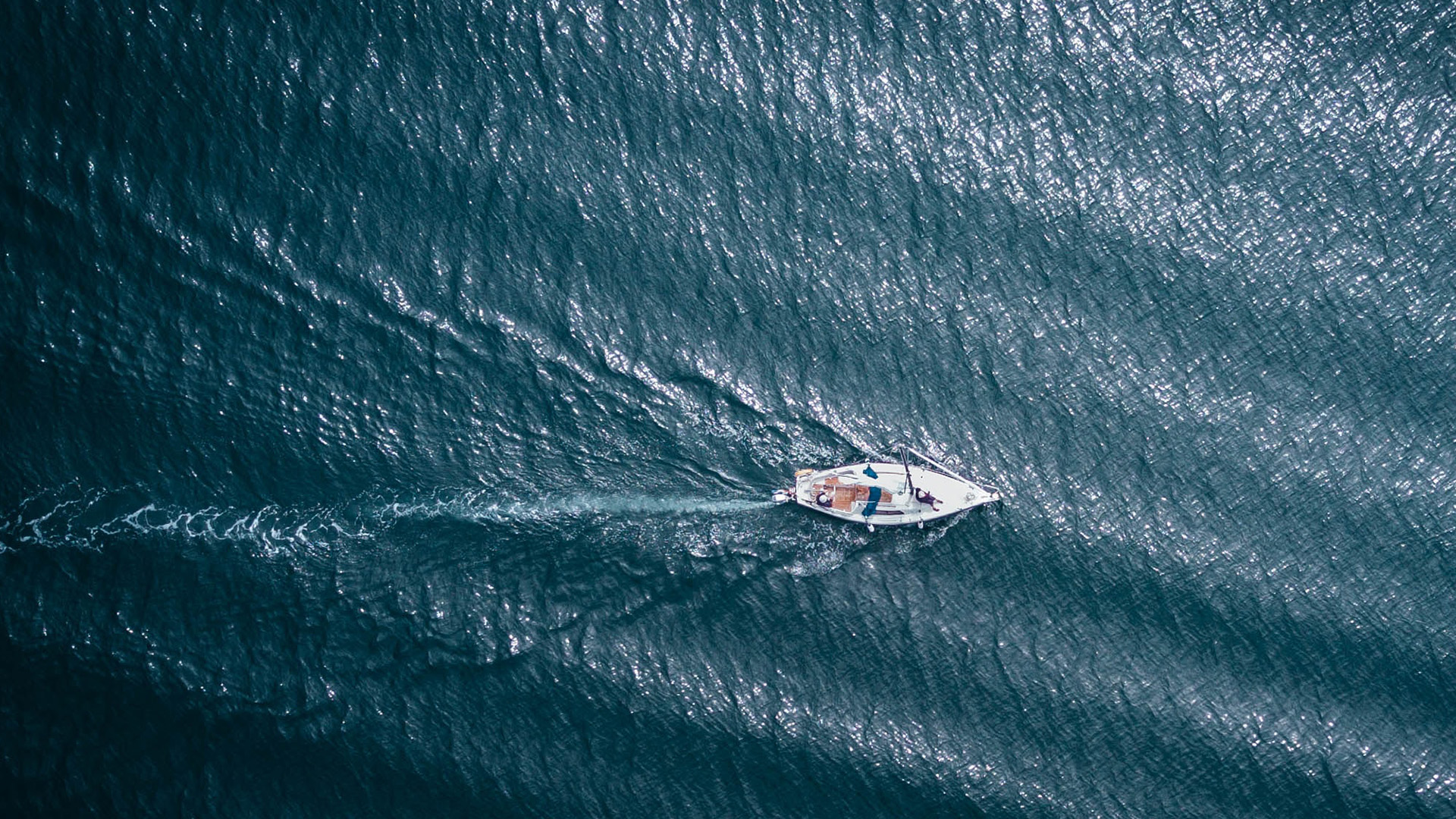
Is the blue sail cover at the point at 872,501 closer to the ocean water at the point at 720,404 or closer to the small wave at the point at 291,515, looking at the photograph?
the ocean water at the point at 720,404

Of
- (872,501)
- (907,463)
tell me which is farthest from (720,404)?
(907,463)

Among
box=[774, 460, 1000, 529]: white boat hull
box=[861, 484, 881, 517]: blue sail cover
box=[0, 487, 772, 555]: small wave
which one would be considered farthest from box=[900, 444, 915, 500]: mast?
box=[0, 487, 772, 555]: small wave

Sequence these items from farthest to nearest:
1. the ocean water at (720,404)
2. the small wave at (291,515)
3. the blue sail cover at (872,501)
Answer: the blue sail cover at (872,501), the small wave at (291,515), the ocean water at (720,404)

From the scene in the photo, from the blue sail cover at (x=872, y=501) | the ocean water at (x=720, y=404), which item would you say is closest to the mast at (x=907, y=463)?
the ocean water at (x=720, y=404)

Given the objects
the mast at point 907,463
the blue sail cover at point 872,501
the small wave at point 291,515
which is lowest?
the small wave at point 291,515

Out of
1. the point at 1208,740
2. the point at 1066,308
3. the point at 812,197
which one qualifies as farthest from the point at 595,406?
the point at 1208,740

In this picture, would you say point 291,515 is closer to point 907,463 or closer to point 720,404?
point 720,404
